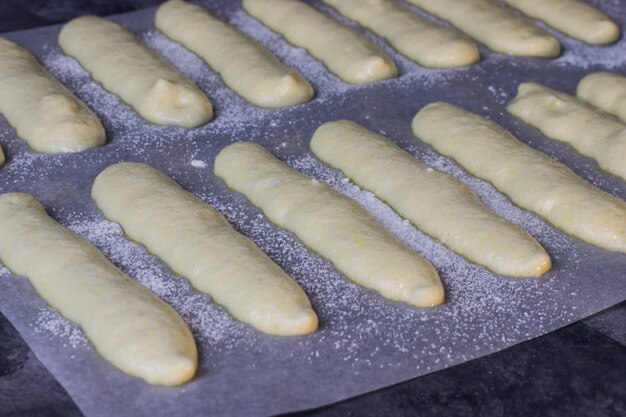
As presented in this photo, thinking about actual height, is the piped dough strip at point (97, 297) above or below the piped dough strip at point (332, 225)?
below

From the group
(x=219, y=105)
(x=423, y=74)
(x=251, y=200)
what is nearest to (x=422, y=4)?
(x=423, y=74)

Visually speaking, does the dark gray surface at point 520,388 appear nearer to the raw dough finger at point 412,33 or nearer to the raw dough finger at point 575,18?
the raw dough finger at point 412,33

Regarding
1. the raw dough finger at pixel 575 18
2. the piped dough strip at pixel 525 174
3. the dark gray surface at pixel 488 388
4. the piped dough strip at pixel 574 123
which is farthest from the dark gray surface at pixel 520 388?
the raw dough finger at pixel 575 18

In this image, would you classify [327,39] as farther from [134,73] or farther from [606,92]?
[606,92]

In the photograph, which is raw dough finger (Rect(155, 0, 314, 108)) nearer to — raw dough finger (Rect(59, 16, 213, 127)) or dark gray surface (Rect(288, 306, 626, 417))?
raw dough finger (Rect(59, 16, 213, 127))

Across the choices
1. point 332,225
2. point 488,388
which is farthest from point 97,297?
point 488,388

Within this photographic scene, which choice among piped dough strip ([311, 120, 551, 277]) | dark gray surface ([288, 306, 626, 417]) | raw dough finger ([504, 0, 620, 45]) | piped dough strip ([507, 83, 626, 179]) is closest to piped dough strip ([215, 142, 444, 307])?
piped dough strip ([311, 120, 551, 277])
